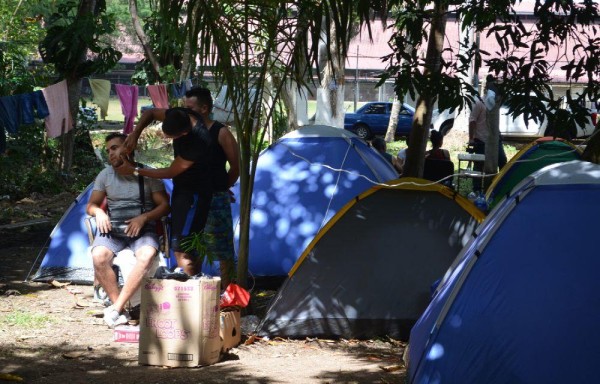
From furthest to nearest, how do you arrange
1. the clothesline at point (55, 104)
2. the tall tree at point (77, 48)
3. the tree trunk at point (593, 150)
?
the tall tree at point (77, 48), the clothesline at point (55, 104), the tree trunk at point (593, 150)

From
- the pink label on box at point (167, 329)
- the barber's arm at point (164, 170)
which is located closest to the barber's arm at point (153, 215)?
the barber's arm at point (164, 170)

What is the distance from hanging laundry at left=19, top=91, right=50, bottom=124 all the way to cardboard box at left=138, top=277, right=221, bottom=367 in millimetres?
5384

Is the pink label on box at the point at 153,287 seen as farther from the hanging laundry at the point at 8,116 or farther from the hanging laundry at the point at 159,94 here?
the hanging laundry at the point at 159,94

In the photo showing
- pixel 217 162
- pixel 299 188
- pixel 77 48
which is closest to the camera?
pixel 217 162

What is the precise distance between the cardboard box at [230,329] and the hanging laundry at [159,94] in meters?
7.73

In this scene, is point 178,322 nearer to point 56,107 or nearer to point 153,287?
point 153,287

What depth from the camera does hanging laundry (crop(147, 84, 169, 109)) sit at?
14000 mm

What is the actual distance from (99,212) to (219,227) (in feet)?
3.13

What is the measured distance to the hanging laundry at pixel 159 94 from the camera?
45.9ft

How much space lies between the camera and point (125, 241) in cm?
732

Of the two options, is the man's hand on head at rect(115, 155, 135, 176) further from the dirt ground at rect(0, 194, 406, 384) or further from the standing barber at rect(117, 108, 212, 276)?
the dirt ground at rect(0, 194, 406, 384)

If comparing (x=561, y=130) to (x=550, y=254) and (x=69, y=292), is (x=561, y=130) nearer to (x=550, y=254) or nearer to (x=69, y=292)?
(x=550, y=254)

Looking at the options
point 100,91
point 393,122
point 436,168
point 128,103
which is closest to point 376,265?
point 436,168

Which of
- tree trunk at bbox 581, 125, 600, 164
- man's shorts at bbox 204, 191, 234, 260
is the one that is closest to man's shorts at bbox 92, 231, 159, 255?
man's shorts at bbox 204, 191, 234, 260
